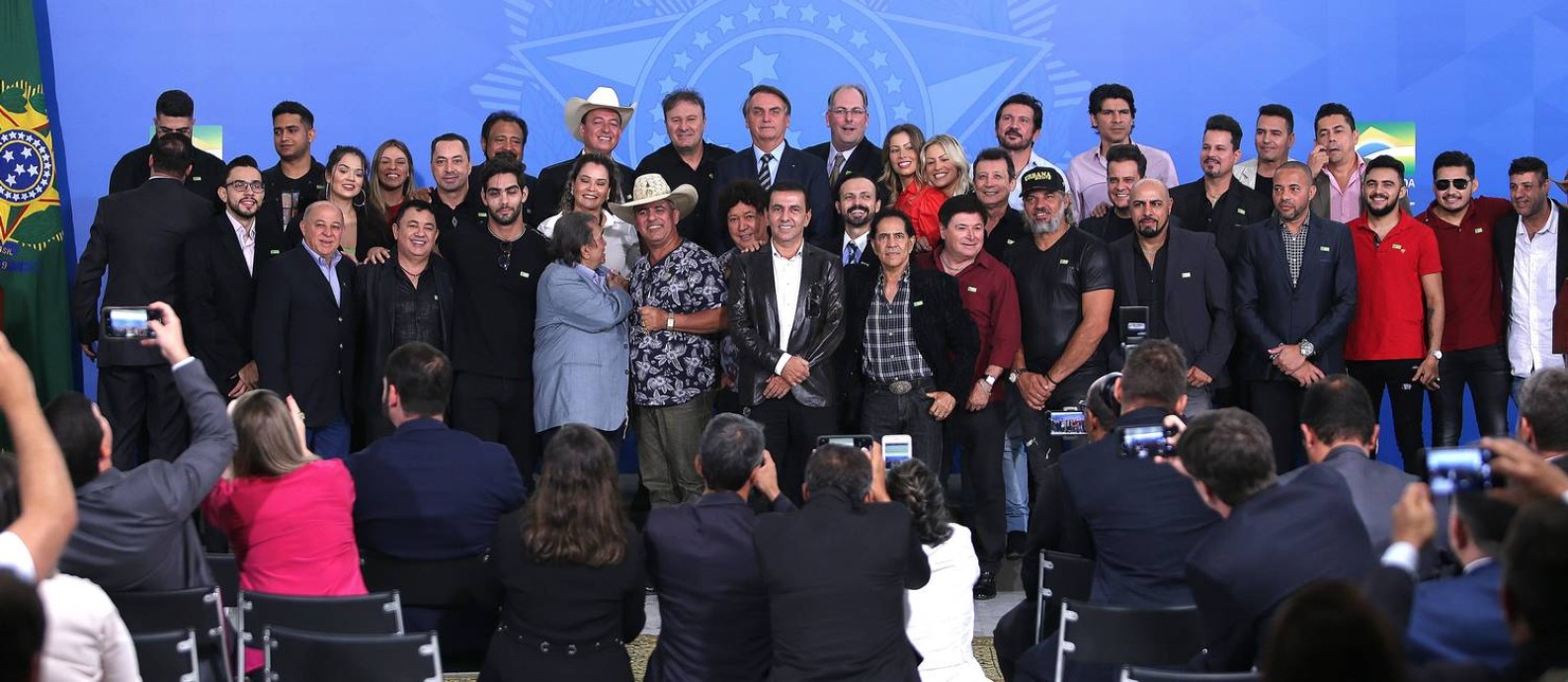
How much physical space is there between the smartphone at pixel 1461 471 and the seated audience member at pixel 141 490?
2568mm

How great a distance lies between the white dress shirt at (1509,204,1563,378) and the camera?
6.86 metres

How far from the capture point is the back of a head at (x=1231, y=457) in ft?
11.0

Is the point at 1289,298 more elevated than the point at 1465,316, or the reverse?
the point at 1289,298

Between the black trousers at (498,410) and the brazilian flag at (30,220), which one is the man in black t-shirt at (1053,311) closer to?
the black trousers at (498,410)

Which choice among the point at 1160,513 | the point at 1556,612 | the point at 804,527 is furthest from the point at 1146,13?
the point at 1556,612

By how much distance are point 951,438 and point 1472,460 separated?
11.4 feet

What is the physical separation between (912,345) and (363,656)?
10.3ft

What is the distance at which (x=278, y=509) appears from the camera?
3.97m

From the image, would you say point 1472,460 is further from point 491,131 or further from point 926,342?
Answer: point 491,131

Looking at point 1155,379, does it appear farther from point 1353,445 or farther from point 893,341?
point 893,341

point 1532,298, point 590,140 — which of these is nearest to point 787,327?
point 590,140

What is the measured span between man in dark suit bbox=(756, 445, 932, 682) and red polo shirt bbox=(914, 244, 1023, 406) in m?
2.74

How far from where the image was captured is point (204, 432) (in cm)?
358

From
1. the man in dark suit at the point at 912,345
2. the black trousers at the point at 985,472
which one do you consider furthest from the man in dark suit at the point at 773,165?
the black trousers at the point at 985,472
